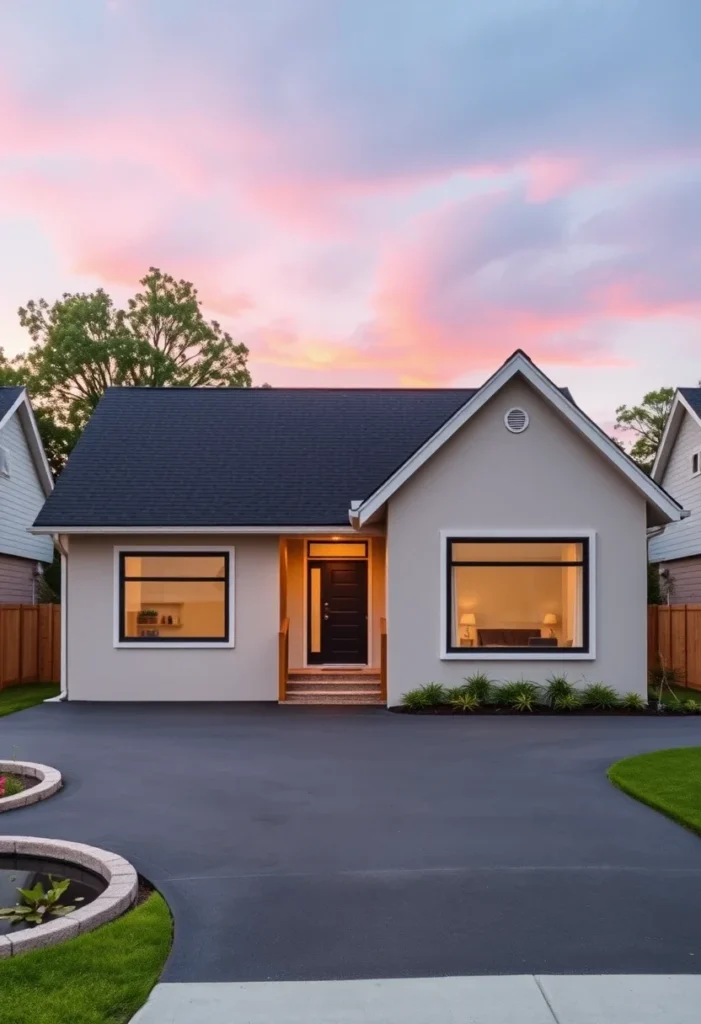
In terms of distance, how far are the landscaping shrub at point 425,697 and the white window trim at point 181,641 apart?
131 inches

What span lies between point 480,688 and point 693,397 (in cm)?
1215

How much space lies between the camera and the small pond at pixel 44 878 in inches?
206

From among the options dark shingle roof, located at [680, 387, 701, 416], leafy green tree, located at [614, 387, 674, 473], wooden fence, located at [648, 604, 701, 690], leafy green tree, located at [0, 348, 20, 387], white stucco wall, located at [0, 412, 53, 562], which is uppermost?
leafy green tree, located at [0, 348, 20, 387]

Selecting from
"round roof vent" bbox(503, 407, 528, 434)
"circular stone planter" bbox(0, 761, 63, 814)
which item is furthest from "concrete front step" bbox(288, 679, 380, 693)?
"circular stone planter" bbox(0, 761, 63, 814)

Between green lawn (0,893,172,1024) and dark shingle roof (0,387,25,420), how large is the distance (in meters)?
18.7

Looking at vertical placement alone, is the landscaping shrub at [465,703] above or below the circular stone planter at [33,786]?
below

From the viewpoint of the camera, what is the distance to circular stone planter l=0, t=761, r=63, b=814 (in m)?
7.38

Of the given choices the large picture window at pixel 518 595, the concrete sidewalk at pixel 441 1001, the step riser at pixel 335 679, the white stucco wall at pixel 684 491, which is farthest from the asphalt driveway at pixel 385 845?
the white stucco wall at pixel 684 491

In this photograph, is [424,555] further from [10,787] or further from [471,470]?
[10,787]

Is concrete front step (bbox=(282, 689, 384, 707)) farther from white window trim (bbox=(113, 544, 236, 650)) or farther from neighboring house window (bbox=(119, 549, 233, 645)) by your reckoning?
neighboring house window (bbox=(119, 549, 233, 645))

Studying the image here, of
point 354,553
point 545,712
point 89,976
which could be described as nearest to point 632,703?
point 545,712

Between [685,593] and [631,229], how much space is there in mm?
10453

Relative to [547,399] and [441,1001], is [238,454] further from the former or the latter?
[441,1001]

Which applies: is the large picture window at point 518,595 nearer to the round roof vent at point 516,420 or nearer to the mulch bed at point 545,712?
the mulch bed at point 545,712
